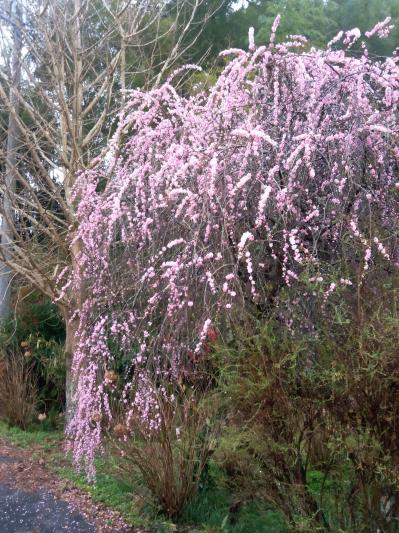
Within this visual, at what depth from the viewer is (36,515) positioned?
214 inches

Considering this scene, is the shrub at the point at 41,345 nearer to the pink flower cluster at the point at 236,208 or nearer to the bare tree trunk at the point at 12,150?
the bare tree trunk at the point at 12,150

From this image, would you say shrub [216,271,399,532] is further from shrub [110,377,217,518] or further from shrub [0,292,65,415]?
shrub [0,292,65,415]

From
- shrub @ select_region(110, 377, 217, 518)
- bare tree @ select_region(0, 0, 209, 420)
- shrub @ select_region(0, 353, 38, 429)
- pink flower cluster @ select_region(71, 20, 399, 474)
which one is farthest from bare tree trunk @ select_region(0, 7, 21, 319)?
shrub @ select_region(110, 377, 217, 518)

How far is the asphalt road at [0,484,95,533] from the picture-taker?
5137mm

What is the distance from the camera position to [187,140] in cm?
538

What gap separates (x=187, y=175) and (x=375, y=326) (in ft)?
6.58

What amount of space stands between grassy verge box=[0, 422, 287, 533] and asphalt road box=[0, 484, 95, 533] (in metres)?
0.33

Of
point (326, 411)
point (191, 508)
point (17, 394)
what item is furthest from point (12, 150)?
point (326, 411)

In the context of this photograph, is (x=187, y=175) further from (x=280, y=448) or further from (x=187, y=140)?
(x=280, y=448)

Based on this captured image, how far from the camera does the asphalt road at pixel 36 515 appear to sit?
5.14 meters

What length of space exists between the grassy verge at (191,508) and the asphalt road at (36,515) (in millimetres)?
334

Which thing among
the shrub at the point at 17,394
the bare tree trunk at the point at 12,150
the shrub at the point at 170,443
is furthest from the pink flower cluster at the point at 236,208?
the shrub at the point at 17,394

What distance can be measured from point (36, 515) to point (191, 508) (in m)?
1.34

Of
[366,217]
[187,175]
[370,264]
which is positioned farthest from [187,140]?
[370,264]
